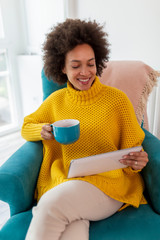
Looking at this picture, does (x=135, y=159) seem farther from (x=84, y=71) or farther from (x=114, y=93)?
(x=84, y=71)

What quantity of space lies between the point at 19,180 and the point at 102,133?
415mm

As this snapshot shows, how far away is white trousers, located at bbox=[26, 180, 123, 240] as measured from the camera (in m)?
0.77

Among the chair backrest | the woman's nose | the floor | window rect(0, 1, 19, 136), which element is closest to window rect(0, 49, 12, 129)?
window rect(0, 1, 19, 136)

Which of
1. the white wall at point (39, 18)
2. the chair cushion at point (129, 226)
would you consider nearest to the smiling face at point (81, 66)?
the chair cushion at point (129, 226)

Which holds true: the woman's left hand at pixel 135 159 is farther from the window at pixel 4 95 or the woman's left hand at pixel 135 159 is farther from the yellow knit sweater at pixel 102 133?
the window at pixel 4 95

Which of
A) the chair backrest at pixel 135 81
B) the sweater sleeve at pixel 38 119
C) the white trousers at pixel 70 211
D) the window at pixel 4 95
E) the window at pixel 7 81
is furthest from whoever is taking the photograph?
the window at pixel 4 95

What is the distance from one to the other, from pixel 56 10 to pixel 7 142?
5.01 ft

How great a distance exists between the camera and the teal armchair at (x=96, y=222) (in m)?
0.82

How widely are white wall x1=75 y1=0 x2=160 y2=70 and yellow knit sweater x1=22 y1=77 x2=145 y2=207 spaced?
84 centimetres

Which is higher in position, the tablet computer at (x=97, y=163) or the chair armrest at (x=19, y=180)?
the tablet computer at (x=97, y=163)

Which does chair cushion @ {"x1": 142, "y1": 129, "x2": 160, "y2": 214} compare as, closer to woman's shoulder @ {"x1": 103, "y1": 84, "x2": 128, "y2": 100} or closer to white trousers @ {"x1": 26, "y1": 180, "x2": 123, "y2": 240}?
white trousers @ {"x1": 26, "y1": 180, "x2": 123, "y2": 240}

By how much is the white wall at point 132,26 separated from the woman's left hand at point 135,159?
3.29 ft

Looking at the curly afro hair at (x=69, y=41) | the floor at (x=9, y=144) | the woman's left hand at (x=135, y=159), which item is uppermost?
the curly afro hair at (x=69, y=41)

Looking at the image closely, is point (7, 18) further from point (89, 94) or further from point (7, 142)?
point (89, 94)
